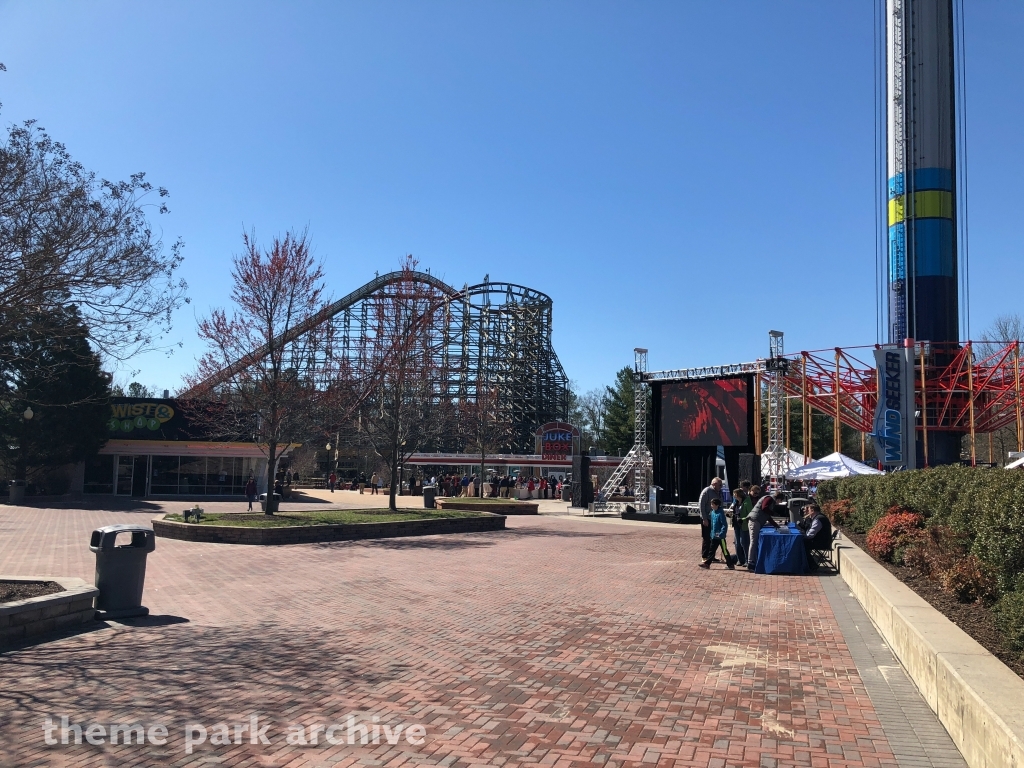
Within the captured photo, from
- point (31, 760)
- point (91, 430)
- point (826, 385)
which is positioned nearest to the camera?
point (31, 760)

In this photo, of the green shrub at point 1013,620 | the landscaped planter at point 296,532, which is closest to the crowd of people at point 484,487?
the landscaped planter at point 296,532

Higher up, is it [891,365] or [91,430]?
[891,365]

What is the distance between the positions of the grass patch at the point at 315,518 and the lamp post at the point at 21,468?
1254 cm

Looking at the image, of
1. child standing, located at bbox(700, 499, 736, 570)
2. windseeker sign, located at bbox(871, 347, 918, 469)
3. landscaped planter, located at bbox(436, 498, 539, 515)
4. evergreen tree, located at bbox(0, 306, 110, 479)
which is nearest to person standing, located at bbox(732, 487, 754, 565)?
child standing, located at bbox(700, 499, 736, 570)

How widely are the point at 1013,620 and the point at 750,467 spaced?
885 inches

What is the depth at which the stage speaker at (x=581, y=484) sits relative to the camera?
33469 millimetres

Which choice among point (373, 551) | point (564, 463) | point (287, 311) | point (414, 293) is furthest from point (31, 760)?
point (564, 463)

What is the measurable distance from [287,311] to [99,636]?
46.1 ft

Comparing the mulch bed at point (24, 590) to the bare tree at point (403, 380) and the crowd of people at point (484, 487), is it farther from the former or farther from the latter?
the crowd of people at point (484, 487)

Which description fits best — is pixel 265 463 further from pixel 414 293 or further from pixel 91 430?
pixel 414 293

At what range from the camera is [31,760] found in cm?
450

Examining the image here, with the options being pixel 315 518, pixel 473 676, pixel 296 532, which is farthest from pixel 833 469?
pixel 473 676

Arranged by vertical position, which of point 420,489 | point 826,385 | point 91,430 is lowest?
point 420,489

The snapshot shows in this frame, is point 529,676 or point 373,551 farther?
point 373,551
